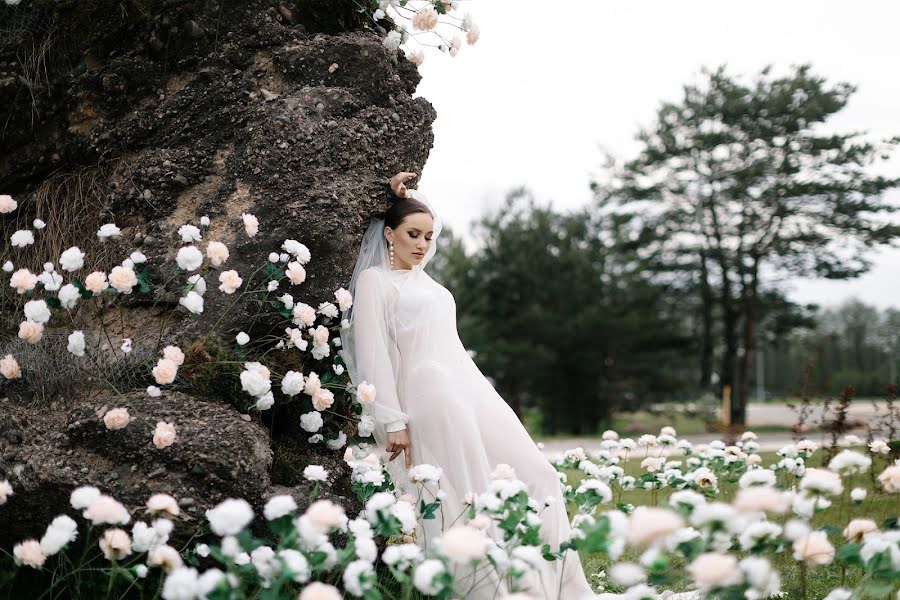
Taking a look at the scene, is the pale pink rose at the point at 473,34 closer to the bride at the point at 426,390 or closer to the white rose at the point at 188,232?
the bride at the point at 426,390

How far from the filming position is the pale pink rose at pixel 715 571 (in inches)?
70.9

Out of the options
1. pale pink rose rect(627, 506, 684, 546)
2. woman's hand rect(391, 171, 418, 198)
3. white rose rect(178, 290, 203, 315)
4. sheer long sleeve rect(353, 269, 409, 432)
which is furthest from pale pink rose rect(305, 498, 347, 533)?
woman's hand rect(391, 171, 418, 198)

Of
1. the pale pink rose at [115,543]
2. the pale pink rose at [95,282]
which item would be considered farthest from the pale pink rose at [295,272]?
the pale pink rose at [115,543]

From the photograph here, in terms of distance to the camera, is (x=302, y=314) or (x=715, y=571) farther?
(x=302, y=314)

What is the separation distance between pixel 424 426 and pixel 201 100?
2065 millimetres

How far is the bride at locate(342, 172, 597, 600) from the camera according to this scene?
3.98 m

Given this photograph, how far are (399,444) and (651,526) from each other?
2420 millimetres

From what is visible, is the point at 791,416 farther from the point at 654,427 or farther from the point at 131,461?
the point at 131,461

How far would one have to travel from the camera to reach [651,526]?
5.85 ft

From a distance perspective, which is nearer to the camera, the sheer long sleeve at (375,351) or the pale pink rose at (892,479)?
the pale pink rose at (892,479)

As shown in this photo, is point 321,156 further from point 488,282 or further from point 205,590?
point 488,282

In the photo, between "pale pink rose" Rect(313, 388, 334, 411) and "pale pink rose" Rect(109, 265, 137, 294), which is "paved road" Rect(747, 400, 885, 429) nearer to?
"pale pink rose" Rect(313, 388, 334, 411)

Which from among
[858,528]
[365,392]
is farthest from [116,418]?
[858,528]

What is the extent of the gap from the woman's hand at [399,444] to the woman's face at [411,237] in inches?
39.3
